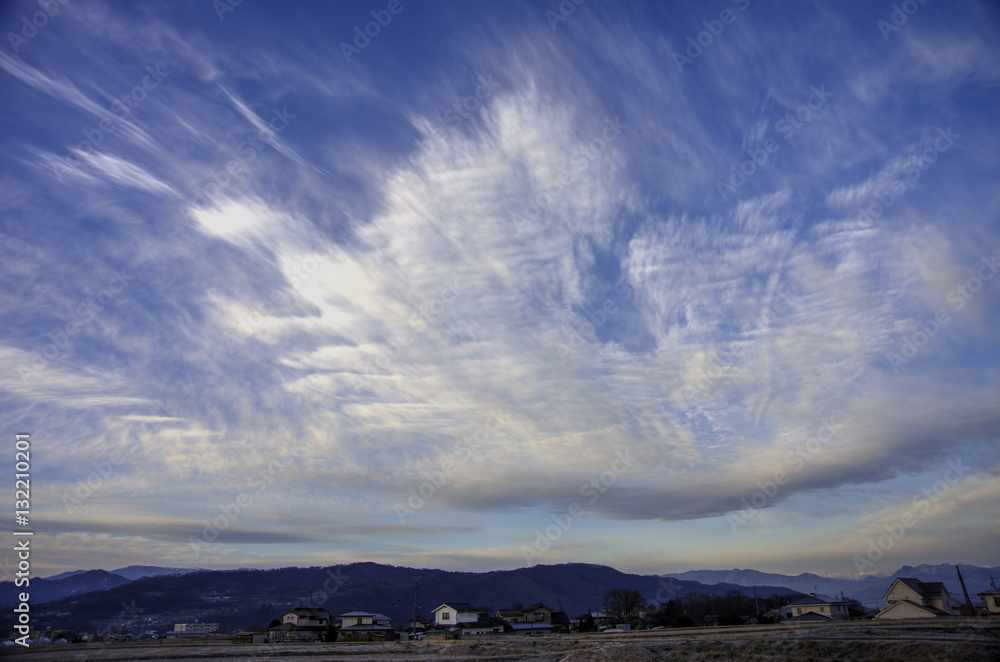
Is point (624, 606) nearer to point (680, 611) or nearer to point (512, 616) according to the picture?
point (680, 611)

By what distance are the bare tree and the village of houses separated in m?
1.79

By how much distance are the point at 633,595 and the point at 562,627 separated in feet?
66.8

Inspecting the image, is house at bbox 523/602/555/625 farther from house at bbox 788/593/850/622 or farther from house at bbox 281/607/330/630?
house at bbox 788/593/850/622

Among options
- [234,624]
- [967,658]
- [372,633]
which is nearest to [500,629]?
[372,633]

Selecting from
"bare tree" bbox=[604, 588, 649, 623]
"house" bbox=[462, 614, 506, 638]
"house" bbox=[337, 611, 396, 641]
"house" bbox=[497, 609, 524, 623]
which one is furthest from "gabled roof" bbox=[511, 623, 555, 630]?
"house" bbox=[337, 611, 396, 641]

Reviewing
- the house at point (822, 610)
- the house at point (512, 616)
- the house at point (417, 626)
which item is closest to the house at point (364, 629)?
the house at point (417, 626)

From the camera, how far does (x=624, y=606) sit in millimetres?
108500

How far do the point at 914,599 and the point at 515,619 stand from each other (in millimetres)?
64879

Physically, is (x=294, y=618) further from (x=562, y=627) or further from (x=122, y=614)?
(x=122, y=614)

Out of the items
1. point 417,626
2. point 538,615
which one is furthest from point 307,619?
point 538,615

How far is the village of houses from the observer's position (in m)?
75.0

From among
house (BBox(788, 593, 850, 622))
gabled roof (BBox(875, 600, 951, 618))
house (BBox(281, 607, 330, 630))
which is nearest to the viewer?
gabled roof (BBox(875, 600, 951, 618))

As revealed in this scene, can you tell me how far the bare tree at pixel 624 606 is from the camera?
102 meters

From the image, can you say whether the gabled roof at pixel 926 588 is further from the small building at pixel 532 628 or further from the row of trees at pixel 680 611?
the small building at pixel 532 628
